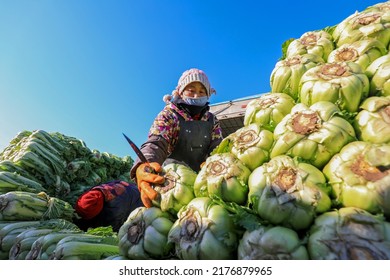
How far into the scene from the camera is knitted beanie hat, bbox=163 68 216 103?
475cm

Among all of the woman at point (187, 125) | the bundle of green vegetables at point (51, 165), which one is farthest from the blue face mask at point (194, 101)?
the bundle of green vegetables at point (51, 165)

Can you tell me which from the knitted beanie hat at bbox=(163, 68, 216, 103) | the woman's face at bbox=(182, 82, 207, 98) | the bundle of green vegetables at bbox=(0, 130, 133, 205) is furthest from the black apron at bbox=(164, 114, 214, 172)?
the bundle of green vegetables at bbox=(0, 130, 133, 205)

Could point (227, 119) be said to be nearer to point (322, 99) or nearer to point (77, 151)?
point (77, 151)

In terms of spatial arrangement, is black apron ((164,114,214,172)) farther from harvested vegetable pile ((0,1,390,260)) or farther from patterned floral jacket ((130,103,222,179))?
harvested vegetable pile ((0,1,390,260))

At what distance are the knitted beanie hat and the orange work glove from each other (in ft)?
7.46

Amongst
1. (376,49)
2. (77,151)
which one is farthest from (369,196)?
(77,151)

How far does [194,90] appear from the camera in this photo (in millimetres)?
4785

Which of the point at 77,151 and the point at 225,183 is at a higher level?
the point at 77,151

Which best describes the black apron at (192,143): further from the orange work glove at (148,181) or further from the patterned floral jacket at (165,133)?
the orange work glove at (148,181)

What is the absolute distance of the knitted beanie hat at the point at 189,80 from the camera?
4.75 metres

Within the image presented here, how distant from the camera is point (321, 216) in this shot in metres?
1.73

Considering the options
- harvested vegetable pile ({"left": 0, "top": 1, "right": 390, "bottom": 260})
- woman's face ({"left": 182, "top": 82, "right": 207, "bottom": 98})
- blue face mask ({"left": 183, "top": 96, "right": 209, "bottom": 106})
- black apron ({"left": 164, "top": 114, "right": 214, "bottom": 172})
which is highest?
woman's face ({"left": 182, "top": 82, "right": 207, "bottom": 98})

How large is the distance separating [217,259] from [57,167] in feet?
20.0

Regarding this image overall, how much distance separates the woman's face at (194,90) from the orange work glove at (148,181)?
217cm
